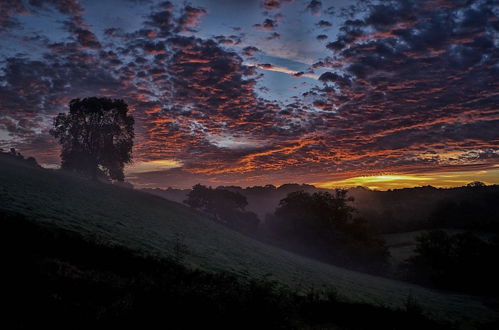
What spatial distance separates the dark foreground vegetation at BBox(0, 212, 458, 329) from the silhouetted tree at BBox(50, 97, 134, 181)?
151 feet

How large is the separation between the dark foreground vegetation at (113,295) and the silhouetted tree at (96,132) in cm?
4613

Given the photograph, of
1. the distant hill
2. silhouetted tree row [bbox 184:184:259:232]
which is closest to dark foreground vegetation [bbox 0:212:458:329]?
the distant hill

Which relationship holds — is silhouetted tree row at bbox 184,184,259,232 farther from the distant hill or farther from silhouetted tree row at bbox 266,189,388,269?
the distant hill

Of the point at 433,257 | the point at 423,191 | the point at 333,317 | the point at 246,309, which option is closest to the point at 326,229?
the point at 433,257

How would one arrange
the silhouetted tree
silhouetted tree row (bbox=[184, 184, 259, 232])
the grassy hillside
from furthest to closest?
silhouetted tree row (bbox=[184, 184, 259, 232]) → the silhouetted tree → the grassy hillside

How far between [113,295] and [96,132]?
5160cm

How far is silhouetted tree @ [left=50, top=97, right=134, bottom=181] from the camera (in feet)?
166

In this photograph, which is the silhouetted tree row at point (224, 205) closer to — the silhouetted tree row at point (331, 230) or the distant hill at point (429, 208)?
the silhouetted tree row at point (331, 230)

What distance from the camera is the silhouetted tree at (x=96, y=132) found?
50719 millimetres

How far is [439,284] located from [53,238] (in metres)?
39.9

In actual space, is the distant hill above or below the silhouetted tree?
below

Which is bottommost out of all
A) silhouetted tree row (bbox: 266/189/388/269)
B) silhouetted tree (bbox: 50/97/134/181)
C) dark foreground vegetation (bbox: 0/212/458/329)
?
silhouetted tree row (bbox: 266/189/388/269)

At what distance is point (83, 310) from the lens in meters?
4.96

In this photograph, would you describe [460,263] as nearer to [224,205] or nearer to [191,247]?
[191,247]
